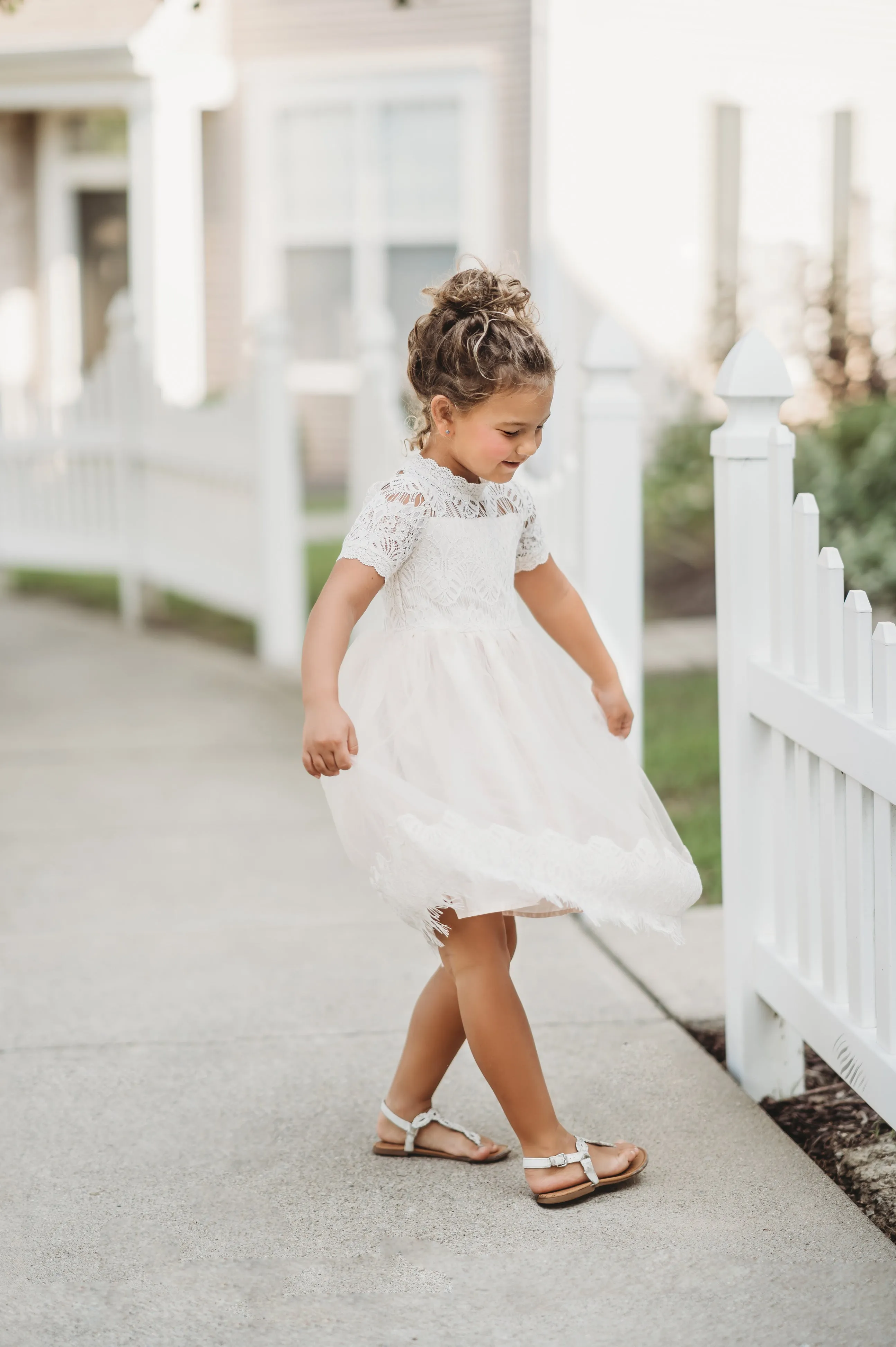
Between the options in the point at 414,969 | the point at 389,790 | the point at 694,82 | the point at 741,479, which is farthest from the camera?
the point at 694,82

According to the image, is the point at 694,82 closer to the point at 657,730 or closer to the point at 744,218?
the point at 744,218

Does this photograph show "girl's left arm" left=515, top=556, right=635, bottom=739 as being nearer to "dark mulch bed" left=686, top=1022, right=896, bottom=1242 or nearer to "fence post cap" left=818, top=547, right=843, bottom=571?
"fence post cap" left=818, top=547, right=843, bottom=571

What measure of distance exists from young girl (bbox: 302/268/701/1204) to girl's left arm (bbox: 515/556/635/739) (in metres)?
0.18

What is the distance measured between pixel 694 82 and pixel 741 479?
757 cm

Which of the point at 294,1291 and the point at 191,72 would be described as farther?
the point at 191,72

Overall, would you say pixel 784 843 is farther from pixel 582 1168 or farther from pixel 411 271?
pixel 411 271

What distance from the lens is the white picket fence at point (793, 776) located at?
229cm

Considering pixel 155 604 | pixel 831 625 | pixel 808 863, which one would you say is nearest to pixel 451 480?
pixel 831 625

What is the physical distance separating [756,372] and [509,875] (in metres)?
0.97

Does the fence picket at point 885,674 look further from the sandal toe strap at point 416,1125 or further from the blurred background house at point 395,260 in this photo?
the blurred background house at point 395,260

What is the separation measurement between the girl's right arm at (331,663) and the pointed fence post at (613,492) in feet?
5.31

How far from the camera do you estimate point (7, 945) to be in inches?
145

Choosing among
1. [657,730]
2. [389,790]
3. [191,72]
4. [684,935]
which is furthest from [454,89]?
[389,790]

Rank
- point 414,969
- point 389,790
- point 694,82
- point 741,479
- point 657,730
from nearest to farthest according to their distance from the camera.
→ point 389,790
point 741,479
point 414,969
point 657,730
point 694,82
